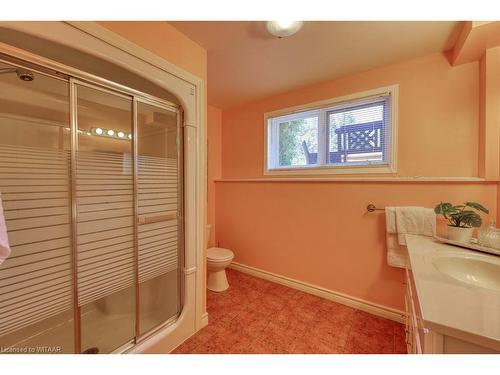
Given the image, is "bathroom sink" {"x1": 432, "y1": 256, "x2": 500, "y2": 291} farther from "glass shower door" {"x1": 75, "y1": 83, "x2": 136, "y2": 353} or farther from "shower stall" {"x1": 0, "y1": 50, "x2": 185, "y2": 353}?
"glass shower door" {"x1": 75, "y1": 83, "x2": 136, "y2": 353}

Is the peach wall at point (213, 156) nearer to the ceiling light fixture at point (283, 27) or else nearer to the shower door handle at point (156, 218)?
the shower door handle at point (156, 218)

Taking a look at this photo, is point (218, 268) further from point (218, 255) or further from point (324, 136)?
point (324, 136)

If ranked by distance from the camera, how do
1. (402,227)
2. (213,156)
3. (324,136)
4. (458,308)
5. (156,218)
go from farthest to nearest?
1. (213,156)
2. (324,136)
3. (402,227)
4. (156,218)
5. (458,308)

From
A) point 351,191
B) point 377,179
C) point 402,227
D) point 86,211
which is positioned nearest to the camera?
point 86,211

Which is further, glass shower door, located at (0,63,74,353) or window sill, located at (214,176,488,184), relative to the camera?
window sill, located at (214,176,488,184)

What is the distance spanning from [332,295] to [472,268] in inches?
47.5

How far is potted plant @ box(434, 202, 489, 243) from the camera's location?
1230 mm

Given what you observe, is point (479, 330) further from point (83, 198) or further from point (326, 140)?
point (326, 140)

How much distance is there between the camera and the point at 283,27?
1288 mm

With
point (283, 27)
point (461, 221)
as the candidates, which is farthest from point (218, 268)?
point (283, 27)

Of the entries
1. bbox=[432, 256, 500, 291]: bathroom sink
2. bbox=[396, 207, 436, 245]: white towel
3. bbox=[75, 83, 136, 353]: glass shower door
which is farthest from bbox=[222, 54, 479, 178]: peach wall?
bbox=[75, 83, 136, 353]: glass shower door

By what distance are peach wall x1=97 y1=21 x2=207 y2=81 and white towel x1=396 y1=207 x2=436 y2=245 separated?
1.90m

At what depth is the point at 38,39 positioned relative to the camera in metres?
0.91

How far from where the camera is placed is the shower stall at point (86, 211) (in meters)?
1.00
